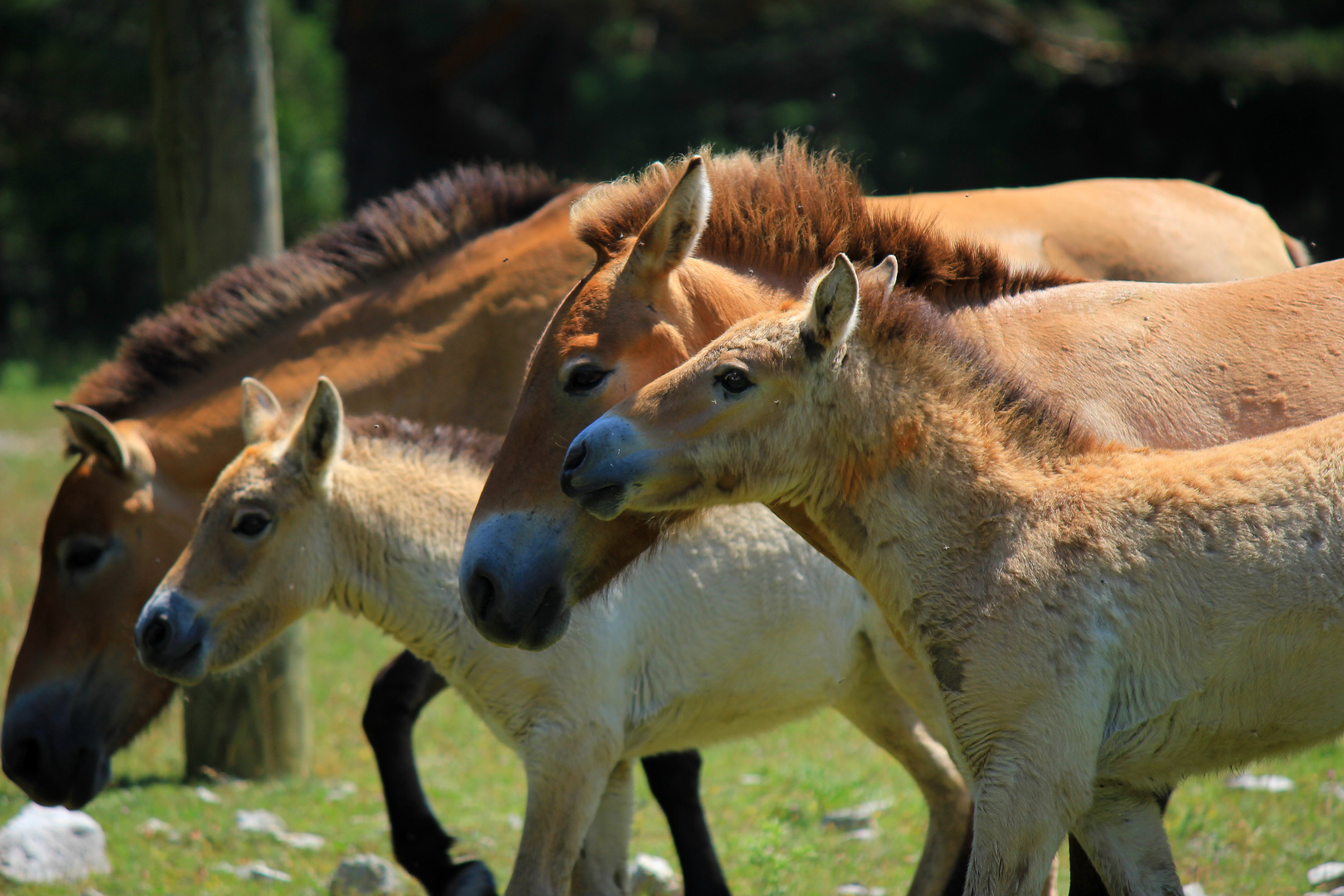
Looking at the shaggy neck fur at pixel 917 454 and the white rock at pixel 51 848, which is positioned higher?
the shaggy neck fur at pixel 917 454

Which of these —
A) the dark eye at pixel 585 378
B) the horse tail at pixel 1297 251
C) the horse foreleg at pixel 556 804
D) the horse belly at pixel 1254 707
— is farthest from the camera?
the horse tail at pixel 1297 251

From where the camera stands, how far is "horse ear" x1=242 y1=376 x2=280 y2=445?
392 centimetres

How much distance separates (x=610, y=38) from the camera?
57.1 feet

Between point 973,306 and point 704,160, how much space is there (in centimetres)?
84

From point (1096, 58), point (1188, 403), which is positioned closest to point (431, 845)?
point (1188, 403)

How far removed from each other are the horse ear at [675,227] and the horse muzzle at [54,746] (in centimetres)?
251

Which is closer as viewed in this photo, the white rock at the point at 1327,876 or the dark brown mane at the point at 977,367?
the dark brown mane at the point at 977,367

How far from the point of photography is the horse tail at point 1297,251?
211 inches

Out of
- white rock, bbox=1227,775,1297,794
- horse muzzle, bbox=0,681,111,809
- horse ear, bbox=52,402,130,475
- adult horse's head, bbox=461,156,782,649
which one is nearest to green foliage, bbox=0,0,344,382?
horse ear, bbox=52,402,130,475

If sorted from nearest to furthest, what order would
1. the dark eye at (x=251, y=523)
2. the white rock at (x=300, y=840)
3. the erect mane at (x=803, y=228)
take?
the erect mane at (x=803, y=228) → the dark eye at (x=251, y=523) → the white rock at (x=300, y=840)

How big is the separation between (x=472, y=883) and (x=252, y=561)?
1.33 metres

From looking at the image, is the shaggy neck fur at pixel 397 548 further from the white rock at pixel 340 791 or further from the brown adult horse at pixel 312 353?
the white rock at pixel 340 791

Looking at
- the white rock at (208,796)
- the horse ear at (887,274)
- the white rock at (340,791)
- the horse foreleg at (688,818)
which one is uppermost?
the horse ear at (887,274)

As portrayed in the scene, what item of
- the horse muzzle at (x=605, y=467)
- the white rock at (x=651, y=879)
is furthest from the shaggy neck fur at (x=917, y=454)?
the white rock at (x=651, y=879)
